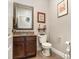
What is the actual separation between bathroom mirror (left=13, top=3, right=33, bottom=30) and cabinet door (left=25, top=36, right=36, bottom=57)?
738 millimetres

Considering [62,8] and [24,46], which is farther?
[62,8]

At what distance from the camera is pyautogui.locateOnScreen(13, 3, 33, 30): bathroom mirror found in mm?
3291

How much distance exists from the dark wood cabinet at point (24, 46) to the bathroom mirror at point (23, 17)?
0.73m

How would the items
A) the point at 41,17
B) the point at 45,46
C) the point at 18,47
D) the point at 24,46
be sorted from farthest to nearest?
the point at 41,17 < the point at 45,46 < the point at 24,46 < the point at 18,47

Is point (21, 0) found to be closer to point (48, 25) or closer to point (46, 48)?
point (48, 25)

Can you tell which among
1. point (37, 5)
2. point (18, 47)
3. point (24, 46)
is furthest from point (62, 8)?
point (18, 47)

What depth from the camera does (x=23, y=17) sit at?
343cm

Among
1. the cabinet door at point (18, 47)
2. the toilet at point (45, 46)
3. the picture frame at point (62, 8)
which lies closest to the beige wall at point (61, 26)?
the picture frame at point (62, 8)

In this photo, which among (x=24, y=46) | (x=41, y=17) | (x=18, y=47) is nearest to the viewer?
(x=18, y=47)

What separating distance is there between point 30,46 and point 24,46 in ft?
0.79

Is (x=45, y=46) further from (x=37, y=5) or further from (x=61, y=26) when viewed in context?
(x=37, y=5)

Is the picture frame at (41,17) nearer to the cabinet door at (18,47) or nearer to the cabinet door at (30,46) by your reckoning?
the cabinet door at (30,46)

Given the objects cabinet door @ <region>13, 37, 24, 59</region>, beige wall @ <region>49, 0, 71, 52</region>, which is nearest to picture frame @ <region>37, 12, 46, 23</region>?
beige wall @ <region>49, 0, 71, 52</region>
